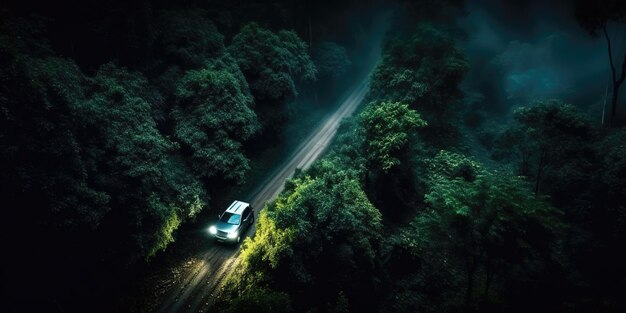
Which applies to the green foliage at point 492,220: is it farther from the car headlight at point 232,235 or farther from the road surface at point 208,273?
the road surface at point 208,273

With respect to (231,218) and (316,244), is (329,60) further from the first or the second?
(316,244)

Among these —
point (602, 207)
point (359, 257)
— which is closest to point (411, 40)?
point (602, 207)

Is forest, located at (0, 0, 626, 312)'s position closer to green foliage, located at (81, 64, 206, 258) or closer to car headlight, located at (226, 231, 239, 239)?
green foliage, located at (81, 64, 206, 258)

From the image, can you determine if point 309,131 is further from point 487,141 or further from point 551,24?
point 551,24

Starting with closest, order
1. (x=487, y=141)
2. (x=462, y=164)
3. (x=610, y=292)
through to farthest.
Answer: (x=610, y=292) < (x=462, y=164) < (x=487, y=141)

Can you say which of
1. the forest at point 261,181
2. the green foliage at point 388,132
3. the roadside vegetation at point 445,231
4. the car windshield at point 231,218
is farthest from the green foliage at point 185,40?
→ the green foliage at point 388,132

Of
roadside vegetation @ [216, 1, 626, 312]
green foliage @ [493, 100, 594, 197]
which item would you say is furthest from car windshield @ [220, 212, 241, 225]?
green foliage @ [493, 100, 594, 197]
